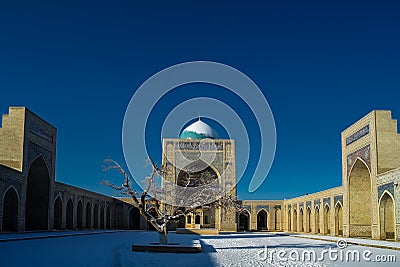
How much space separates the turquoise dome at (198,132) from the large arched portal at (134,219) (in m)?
6.71

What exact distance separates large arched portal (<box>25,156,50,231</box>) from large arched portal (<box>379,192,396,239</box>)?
13205 mm

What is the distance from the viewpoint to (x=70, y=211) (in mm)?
25078

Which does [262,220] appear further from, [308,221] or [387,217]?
[387,217]

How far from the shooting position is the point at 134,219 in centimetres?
3541

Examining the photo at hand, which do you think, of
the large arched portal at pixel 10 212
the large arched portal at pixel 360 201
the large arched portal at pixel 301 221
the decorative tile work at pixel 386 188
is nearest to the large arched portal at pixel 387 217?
the decorative tile work at pixel 386 188

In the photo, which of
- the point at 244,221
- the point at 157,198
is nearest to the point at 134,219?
the point at 244,221

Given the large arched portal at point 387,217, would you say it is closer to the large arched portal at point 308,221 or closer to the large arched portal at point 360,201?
the large arched portal at point 360,201

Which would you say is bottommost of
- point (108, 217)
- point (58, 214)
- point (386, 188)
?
point (108, 217)

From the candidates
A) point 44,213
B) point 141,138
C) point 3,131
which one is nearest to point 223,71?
point 141,138

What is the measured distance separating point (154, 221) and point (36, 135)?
982 cm

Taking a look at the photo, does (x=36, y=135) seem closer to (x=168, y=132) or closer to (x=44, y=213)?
(x=44, y=213)

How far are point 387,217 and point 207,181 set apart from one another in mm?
6756

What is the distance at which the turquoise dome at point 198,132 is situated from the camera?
31798mm

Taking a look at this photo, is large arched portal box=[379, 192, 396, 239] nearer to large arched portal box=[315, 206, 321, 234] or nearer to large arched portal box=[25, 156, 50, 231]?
large arched portal box=[315, 206, 321, 234]
